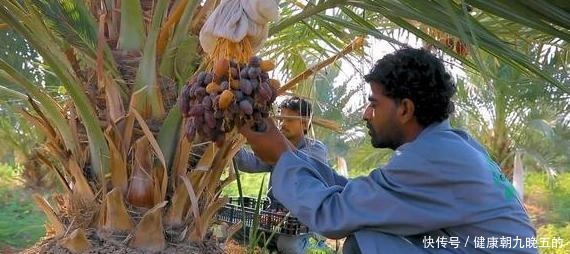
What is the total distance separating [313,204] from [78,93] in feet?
2.56

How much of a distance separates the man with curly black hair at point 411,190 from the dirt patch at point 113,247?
1.88 ft

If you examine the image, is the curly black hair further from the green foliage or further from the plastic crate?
the green foliage

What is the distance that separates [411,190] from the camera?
1559mm

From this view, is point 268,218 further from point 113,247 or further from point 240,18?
point 240,18

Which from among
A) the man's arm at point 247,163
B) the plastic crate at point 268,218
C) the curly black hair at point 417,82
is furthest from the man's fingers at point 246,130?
the plastic crate at point 268,218

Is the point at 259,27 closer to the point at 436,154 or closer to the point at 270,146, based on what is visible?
the point at 270,146

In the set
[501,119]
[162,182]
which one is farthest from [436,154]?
[501,119]

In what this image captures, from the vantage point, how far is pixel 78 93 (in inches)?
77.6

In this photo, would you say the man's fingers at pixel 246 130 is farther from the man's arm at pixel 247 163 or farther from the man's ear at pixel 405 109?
the man's arm at pixel 247 163

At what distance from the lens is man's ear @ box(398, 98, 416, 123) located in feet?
5.54

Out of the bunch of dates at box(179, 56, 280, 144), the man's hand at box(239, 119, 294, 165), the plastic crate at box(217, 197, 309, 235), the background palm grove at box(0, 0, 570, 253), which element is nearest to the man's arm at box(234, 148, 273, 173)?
the plastic crate at box(217, 197, 309, 235)

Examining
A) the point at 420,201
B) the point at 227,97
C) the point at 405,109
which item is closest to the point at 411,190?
the point at 420,201

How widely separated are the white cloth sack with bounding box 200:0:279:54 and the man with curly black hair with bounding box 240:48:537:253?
8.8 inches

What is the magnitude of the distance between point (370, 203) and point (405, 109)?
26 centimetres
